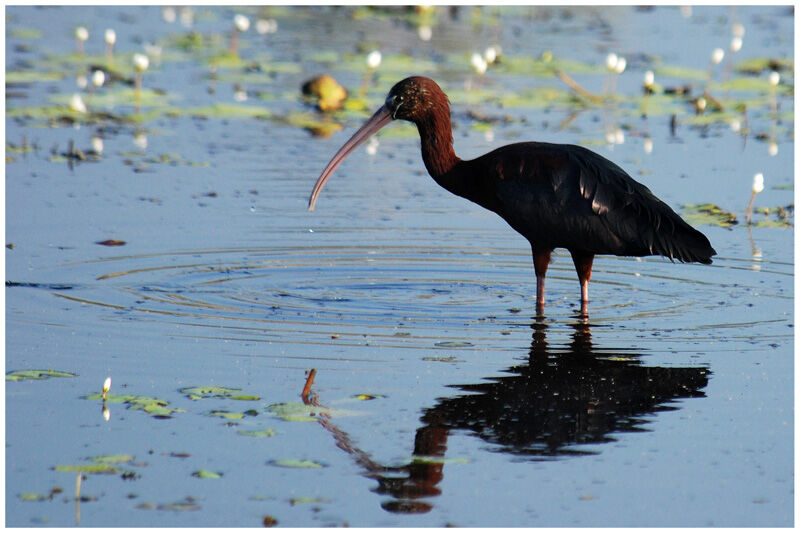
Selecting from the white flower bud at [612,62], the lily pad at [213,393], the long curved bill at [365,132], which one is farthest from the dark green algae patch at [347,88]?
the lily pad at [213,393]

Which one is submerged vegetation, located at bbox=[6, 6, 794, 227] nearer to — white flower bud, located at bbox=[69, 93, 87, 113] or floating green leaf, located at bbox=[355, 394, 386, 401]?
white flower bud, located at bbox=[69, 93, 87, 113]

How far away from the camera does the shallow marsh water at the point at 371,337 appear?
5488 millimetres

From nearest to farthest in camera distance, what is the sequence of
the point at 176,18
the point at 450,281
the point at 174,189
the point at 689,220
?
the point at 450,281, the point at 689,220, the point at 174,189, the point at 176,18

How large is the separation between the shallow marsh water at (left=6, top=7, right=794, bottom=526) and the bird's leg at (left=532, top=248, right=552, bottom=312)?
7.2 inches

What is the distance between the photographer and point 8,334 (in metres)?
7.57

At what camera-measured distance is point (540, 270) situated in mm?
8617

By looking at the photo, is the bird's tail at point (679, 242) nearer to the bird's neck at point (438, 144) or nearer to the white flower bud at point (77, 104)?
the bird's neck at point (438, 144)

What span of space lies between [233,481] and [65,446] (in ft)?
2.66

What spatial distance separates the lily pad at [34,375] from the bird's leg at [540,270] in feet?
9.77

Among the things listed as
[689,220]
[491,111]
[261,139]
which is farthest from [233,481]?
[491,111]

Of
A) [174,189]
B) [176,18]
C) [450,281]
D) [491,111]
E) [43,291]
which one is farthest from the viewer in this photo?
[176,18]

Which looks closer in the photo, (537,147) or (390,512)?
(390,512)

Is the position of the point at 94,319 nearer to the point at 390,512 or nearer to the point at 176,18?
the point at 390,512

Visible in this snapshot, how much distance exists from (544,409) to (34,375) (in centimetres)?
244
